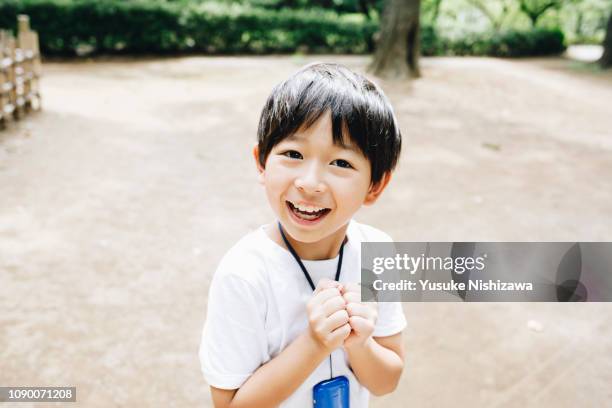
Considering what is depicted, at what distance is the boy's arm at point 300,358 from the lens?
3.87 ft

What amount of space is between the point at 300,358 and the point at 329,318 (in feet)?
0.43

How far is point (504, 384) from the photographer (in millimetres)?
2758

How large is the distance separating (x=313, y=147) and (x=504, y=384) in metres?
2.10

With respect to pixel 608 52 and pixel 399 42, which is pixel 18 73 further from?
pixel 608 52

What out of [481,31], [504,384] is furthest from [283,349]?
[481,31]

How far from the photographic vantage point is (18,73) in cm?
747

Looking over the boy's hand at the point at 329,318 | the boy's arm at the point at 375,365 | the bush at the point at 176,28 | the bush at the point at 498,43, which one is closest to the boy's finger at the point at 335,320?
the boy's hand at the point at 329,318

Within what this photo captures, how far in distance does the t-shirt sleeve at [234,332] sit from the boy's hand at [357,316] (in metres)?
0.22

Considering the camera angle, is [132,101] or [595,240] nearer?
[595,240]

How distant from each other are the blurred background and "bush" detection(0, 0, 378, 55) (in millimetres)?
252

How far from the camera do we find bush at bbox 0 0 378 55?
13.9 metres

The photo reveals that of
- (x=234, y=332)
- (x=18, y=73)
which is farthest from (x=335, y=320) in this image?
(x=18, y=73)

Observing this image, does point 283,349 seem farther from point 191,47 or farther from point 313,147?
point 191,47

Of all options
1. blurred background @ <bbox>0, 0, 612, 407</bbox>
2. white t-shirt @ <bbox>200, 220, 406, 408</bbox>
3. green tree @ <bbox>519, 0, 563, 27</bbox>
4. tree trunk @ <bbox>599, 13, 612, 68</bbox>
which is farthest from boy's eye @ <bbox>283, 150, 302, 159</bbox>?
green tree @ <bbox>519, 0, 563, 27</bbox>
